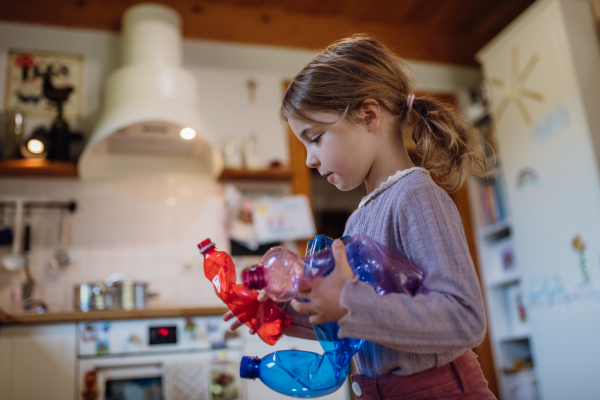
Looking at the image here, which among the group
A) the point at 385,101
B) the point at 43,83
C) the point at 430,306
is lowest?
the point at 430,306

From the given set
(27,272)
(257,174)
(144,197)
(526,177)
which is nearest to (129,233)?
(144,197)

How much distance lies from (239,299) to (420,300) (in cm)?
34

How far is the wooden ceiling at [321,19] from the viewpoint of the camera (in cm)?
304

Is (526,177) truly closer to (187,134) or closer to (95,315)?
(187,134)

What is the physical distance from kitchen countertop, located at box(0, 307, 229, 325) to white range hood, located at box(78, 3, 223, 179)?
84cm

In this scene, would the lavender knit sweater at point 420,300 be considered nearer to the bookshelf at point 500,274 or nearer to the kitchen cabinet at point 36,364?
the kitchen cabinet at point 36,364

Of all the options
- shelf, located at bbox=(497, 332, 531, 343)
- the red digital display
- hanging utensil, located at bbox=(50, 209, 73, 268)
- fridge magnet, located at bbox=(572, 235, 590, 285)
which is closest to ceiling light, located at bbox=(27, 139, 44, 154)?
hanging utensil, located at bbox=(50, 209, 73, 268)

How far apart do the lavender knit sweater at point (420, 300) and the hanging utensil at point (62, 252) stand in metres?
2.36

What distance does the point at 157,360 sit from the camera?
223 centimetres

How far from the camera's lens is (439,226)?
68 cm

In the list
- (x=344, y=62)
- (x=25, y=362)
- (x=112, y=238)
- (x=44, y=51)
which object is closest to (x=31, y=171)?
(x=112, y=238)

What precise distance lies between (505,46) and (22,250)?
112 inches

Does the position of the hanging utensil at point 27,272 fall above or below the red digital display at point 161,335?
above

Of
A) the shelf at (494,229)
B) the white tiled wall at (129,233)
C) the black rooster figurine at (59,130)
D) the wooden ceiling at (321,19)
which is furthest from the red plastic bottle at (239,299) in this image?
the wooden ceiling at (321,19)
